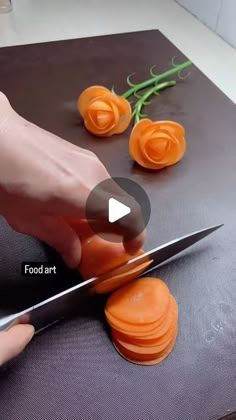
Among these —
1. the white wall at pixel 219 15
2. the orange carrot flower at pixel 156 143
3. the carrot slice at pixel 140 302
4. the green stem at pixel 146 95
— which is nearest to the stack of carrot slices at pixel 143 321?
the carrot slice at pixel 140 302

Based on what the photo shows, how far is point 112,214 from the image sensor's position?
44 centimetres

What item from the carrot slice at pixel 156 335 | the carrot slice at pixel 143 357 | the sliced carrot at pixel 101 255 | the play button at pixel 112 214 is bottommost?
the carrot slice at pixel 143 357

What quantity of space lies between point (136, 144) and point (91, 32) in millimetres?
535

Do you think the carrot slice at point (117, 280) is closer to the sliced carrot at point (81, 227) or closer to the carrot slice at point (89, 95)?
the sliced carrot at point (81, 227)

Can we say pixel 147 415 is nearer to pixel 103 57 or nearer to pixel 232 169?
pixel 232 169

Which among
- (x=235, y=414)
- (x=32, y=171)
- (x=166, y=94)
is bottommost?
(x=235, y=414)

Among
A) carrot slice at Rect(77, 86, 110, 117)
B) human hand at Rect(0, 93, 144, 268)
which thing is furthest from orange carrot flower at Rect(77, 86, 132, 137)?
human hand at Rect(0, 93, 144, 268)

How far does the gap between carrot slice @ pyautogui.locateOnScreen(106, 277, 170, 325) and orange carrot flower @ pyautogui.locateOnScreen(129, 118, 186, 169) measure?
0.22 m

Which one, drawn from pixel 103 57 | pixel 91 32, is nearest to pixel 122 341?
pixel 103 57

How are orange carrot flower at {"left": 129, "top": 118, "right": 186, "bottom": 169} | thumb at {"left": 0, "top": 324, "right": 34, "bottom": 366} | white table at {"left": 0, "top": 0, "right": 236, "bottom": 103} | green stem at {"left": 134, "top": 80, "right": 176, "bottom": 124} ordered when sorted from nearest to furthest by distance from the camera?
thumb at {"left": 0, "top": 324, "right": 34, "bottom": 366}, orange carrot flower at {"left": 129, "top": 118, "right": 186, "bottom": 169}, green stem at {"left": 134, "top": 80, "right": 176, "bottom": 124}, white table at {"left": 0, "top": 0, "right": 236, "bottom": 103}

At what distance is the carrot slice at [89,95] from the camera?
72 cm

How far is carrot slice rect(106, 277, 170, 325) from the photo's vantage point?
455 mm

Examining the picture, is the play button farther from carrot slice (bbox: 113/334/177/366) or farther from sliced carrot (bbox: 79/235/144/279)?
carrot slice (bbox: 113/334/177/366)

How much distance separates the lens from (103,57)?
3.05 ft
